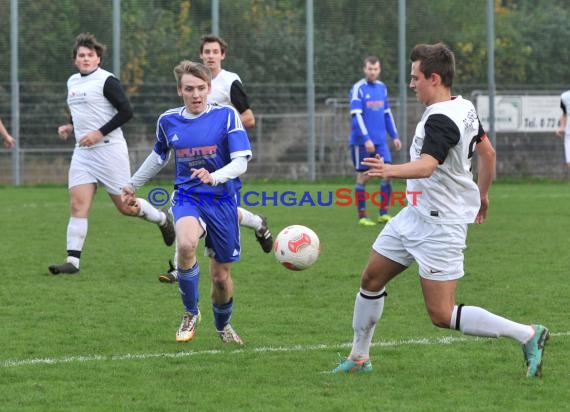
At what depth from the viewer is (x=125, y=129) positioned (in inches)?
950

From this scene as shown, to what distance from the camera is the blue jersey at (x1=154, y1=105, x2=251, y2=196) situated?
7008mm

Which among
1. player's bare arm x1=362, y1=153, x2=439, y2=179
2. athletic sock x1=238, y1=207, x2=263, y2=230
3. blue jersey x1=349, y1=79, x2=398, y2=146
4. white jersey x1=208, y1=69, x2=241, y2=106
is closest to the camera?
player's bare arm x1=362, y1=153, x2=439, y2=179

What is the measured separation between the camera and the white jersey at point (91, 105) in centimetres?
1055

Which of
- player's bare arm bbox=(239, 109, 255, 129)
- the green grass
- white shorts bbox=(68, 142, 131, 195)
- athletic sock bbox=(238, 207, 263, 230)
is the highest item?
player's bare arm bbox=(239, 109, 255, 129)

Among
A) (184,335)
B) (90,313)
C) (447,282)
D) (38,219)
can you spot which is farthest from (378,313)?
(38,219)

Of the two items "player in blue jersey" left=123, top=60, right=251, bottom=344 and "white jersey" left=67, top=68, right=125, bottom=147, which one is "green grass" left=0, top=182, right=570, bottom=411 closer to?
"player in blue jersey" left=123, top=60, right=251, bottom=344

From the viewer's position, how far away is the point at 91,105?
1059 centimetres

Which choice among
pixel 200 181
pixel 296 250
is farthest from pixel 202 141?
pixel 296 250

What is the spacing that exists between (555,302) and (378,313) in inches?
112

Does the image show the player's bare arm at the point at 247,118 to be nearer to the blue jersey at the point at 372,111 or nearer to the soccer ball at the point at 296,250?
the soccer ball at the point at 296,250

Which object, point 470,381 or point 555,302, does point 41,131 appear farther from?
point 470,381

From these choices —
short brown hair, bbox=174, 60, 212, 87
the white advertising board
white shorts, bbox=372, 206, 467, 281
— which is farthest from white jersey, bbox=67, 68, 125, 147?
the white advertising board

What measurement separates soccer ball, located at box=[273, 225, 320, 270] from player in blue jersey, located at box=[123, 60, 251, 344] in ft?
0.92

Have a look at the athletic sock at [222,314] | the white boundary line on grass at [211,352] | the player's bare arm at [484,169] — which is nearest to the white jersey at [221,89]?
the athletic sock at [222,314]
